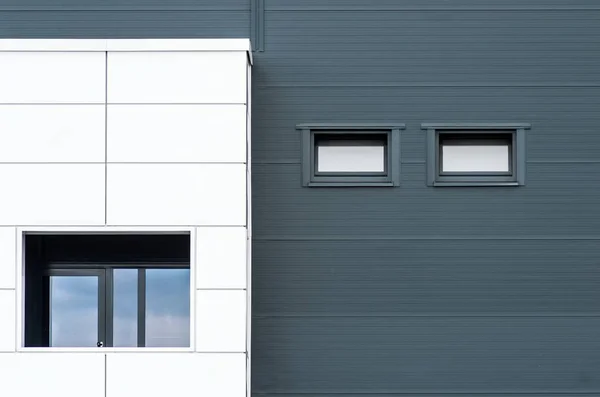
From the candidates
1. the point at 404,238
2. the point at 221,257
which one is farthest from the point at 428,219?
the point at 221,257

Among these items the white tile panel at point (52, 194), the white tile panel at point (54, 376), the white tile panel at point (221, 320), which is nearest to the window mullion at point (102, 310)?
the white tile panel at point (54, 376)

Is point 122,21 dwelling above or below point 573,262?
above

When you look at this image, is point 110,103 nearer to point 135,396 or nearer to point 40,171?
point 40,171

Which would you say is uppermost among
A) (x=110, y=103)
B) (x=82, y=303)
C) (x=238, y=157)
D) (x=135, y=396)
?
(x=110, y=103)

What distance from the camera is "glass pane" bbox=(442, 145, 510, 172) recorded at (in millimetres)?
7172

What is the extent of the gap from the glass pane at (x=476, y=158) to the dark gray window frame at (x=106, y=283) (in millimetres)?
2451

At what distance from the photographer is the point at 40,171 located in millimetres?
6527

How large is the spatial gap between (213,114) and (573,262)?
3297 millimetres

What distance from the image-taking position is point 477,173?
7.14 m

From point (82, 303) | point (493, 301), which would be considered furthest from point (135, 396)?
A: point (493, 301)

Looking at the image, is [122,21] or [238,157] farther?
[122,21]

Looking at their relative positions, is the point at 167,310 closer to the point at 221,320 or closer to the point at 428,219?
the point at 221,320

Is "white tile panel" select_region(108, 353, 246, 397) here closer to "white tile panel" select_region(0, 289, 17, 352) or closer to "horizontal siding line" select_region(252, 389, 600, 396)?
Answer: "horizontal siding line" select_region(252, 389, 600, 396)

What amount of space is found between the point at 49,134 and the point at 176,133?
3.32 ft
